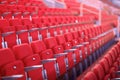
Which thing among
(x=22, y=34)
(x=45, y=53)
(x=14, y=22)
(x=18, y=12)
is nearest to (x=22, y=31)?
(x=22, y=34)

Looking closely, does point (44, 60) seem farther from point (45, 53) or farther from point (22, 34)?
point (22, 34)

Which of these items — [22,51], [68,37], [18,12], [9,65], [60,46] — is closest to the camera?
[9,65]

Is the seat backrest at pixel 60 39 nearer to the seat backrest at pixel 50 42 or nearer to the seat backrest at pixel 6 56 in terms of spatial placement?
the seat backrest at pixel 50 42

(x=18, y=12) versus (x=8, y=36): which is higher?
(x=18, y=12)

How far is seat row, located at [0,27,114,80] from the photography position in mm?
537

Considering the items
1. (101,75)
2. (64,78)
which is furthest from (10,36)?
(101,75)

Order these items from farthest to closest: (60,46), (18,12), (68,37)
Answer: (18,12) < (68,37) < (60,46)

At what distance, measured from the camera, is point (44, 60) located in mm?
642

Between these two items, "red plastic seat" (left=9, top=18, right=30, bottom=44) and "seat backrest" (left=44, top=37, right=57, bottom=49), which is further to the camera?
"red plastic seat" (left=9, top=18, right=30, bottom=44)

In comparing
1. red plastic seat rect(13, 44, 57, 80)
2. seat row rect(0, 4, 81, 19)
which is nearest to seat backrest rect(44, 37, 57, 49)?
red plastic seat rect(13, 44, 57, 80)

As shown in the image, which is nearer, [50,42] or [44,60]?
[44,60]

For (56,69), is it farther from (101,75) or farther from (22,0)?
(22,0)

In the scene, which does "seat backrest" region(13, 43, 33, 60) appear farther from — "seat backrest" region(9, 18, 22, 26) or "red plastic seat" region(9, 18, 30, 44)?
"seat backrest" region(9, 18, 22, 26)

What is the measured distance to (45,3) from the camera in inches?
88.7
